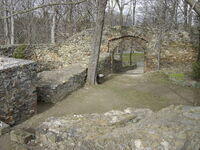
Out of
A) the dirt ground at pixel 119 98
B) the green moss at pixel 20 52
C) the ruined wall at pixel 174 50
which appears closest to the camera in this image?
the dirt ground at pixel 119 98

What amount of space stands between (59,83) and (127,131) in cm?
399

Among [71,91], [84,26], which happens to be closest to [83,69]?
[71,91]

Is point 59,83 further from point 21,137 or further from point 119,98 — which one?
point 21,137

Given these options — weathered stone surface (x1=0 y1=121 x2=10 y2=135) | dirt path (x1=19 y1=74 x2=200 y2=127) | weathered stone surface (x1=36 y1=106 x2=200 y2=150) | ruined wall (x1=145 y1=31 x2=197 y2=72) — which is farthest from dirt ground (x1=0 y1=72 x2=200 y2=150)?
ruined wall (x1=145 y1=31 x2=197 y2=72)

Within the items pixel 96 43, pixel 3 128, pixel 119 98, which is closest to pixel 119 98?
pixel 119 98

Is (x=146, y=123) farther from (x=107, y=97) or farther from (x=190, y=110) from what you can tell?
(x=107, y=97)

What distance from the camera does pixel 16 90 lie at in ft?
15.5

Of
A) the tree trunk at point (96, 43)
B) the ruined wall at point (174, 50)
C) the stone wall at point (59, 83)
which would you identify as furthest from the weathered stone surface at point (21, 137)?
the ruined wall at point (174, 50)

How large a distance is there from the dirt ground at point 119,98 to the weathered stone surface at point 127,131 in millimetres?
1757

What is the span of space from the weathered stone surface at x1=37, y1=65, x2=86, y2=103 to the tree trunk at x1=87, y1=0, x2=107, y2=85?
310mm

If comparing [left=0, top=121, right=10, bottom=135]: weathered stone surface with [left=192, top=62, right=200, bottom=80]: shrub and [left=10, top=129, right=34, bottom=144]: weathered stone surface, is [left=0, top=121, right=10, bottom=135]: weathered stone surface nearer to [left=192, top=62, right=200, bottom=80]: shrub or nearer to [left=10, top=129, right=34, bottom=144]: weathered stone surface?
[left=10, top=129, right=34, bottom=144]: weathered stone surface

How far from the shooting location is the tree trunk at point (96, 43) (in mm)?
7357

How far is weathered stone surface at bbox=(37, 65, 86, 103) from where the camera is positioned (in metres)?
6.30

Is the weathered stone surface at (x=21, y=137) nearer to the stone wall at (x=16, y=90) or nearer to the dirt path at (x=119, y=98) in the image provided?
Answer: the stone wall at (x=16, y=90)
